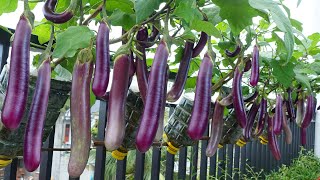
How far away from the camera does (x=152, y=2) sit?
42cm

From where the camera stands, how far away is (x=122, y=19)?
1.75ft

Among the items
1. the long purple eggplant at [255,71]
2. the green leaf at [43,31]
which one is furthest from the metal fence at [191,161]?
the long purple eggplant at [255,71]

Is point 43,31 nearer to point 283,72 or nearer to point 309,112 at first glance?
point 283,72

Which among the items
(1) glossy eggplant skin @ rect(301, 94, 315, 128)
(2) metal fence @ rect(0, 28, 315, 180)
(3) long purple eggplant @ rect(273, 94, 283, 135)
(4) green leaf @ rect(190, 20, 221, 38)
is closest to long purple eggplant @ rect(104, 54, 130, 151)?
(4) green leaf @ rect(190, 20, 221, 38)

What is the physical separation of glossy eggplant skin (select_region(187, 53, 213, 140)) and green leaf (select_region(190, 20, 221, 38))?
0.25 feet

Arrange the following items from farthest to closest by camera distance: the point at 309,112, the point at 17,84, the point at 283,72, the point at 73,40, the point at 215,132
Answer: the point at 309,112
the point at 283,72
the point at 215,132
the point at 73,40
the point at 17,84

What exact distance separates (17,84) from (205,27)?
0.83ft

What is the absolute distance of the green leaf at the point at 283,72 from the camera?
2.72ft

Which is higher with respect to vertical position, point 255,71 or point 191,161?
point 255,71

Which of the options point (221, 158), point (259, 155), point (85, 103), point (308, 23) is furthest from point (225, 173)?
point (308, 23)

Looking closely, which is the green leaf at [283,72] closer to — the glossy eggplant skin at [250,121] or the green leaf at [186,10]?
the glossy eggplant skin at [250,121]

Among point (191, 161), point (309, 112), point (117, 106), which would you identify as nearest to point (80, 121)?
point (117, 106)

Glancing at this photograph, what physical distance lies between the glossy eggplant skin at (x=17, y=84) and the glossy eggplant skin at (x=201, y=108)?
160 mm

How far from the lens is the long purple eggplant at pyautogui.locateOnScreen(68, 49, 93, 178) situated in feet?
1.20
